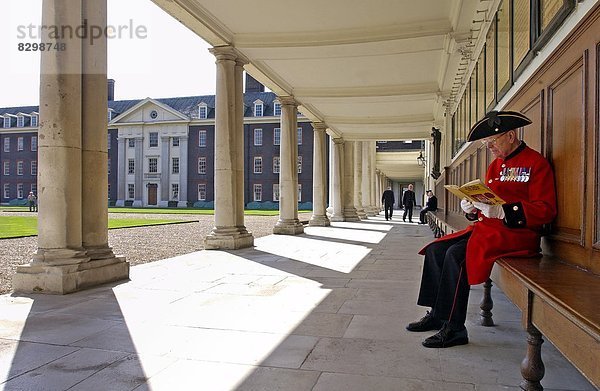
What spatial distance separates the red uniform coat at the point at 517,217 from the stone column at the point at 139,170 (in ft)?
205

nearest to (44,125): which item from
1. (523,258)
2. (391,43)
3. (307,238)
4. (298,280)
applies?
(298,280)

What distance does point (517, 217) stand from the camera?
11.2ft

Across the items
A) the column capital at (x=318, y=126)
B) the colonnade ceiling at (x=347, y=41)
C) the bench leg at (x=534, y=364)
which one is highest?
the colonnade ceiling at (x=347, y=41)

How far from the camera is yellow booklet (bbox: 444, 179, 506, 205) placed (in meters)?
3.45

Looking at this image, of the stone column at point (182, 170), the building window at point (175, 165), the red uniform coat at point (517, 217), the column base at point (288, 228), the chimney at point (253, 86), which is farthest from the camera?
the chimney at point (253, 86)

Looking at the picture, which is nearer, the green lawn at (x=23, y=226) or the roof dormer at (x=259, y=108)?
the green lawn at (x=23, y=226)

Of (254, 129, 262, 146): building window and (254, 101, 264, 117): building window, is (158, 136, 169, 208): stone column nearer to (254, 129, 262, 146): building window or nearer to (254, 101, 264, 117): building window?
(254, 129, 262, 146): building window

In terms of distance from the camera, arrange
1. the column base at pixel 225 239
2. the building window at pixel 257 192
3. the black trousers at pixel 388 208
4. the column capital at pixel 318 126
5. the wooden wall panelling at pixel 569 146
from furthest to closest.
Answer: the building window at pixel 257 192 → the black trousers at pixel 388 208 → the column capital at pixel 318 126 → the column base at pixel 225 239 → the wooden wall panelling at pixel 569 146

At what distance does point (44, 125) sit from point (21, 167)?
6974 cm

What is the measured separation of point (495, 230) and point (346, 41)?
8.50 meters

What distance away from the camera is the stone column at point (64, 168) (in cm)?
634

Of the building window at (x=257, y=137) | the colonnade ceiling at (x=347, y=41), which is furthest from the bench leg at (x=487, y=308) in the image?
the building window at (x=257, y=137)

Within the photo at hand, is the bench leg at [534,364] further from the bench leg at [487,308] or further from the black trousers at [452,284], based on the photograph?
the bench leg at [487,308]

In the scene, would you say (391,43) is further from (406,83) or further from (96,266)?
(96,266)
